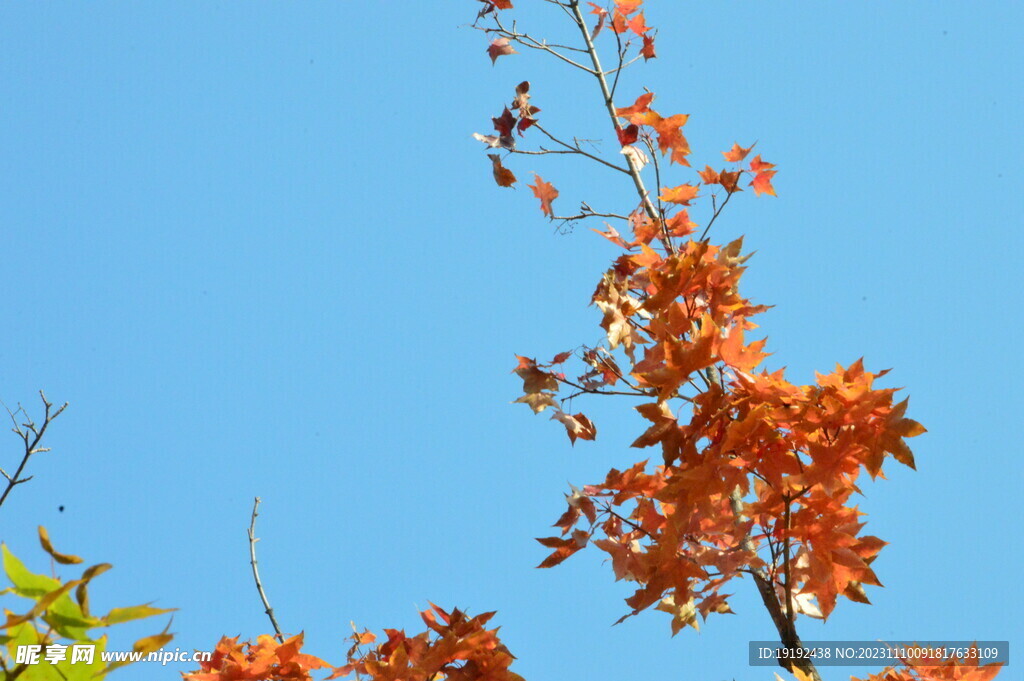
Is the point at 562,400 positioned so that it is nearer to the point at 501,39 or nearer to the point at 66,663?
the point at 501,39

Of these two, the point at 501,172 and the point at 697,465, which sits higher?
the point at 501,172

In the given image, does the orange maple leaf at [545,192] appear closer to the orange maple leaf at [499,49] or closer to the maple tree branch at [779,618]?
the orange maple leaf at [499,49]

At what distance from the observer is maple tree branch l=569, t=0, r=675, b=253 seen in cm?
275

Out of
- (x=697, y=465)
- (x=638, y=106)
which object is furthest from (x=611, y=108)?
(x=697, y=465)

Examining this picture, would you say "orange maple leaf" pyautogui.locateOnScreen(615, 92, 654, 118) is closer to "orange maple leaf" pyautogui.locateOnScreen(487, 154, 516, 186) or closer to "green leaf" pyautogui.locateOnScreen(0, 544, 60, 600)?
"orange maple leaf" pyautogui.locateOnScreen(487, 154, 516, 186)

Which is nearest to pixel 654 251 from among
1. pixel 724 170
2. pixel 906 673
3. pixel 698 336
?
pixel 724 170

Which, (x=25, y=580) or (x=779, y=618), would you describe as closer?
(x=25, y=580)

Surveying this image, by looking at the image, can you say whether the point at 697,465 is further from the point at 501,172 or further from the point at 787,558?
the point at 501,172

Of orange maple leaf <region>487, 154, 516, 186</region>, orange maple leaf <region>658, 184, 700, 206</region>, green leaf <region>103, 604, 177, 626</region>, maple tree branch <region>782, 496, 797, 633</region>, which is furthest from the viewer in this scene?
orange maple leaf <region>487, 154, 516, 186</region>

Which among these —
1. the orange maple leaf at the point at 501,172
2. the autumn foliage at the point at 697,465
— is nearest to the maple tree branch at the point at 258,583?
the autumn foliage at the point at 697,465

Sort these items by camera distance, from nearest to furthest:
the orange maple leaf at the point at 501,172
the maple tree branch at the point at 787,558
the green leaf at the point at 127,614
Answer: the green leaf at the point at 127,614, the maple tree branch at the point at 787,558, the orange maple leaf at the point at 501,172

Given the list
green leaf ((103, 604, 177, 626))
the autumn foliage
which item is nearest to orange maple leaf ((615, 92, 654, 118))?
the autumn foliage

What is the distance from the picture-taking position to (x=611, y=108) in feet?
9.54

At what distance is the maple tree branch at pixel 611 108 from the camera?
275 centimetres
